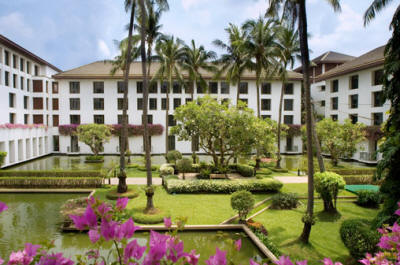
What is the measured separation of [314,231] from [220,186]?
7.00 m

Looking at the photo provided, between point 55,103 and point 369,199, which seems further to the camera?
point 55,103

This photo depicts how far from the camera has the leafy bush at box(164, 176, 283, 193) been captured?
17750mm

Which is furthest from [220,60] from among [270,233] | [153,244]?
[153,244]

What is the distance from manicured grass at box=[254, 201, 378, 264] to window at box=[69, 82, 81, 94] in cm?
3179

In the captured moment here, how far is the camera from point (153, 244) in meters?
1.50

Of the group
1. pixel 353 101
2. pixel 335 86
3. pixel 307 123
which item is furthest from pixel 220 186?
pixel 335 86

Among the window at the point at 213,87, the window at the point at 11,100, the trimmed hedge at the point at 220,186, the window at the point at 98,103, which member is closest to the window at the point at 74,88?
the window at the point at 98,103

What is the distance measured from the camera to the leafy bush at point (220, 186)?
58.2ft

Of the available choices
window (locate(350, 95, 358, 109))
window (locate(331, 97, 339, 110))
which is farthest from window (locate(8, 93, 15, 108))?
window (locate(350, 95, 358, 109))

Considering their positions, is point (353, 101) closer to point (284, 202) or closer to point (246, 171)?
point (246, 171)

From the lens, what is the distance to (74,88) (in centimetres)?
3772

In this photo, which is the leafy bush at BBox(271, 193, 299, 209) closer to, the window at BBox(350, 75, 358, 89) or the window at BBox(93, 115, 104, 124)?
the window at BBox(350, 75, 358, 89)

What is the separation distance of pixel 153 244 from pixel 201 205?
14197 mm

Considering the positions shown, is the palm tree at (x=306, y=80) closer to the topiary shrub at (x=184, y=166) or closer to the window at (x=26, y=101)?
the topiary shrub at (x=184, y=166)
